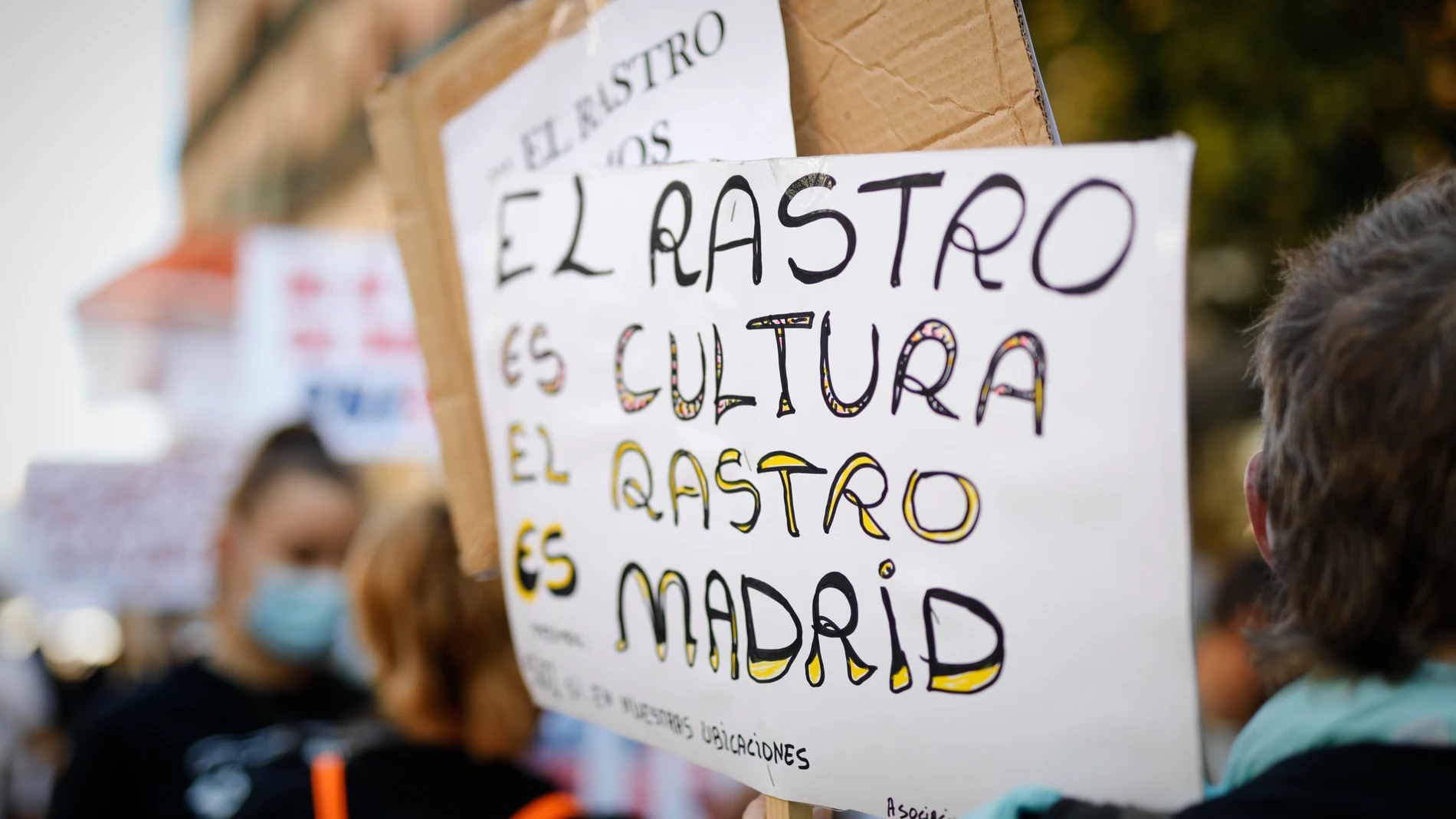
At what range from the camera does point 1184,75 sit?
4.49 metres

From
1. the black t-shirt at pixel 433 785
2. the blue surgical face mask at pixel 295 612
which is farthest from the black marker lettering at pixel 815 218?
the blue surgical face mask at pixel 295 612

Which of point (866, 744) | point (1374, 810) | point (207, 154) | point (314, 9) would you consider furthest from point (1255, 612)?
point (207, 154)

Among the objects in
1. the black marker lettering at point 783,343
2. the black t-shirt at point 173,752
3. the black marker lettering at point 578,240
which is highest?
the black marker lettering at point 578,240

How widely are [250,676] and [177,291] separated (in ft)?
13.0

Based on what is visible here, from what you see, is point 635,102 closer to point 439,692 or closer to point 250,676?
point 439,692

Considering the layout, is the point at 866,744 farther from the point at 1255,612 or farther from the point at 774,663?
the point at 1255,612

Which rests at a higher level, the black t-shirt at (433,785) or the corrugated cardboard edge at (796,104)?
the corrugated cardboard edge at (796,104)

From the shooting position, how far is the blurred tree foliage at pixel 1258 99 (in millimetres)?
3941

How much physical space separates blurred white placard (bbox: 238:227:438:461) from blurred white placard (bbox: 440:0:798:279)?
8.99 feet

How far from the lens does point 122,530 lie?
5020mm

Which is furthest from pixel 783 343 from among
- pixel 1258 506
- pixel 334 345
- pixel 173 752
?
pixel 334 345

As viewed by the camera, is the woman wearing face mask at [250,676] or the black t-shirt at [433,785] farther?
the woman wearing face mask at [250,676]

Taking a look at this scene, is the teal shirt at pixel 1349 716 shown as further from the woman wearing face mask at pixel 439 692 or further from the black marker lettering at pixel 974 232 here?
the woman wearing face mask at pixel 439 692

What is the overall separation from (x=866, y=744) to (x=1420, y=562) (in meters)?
0.54
